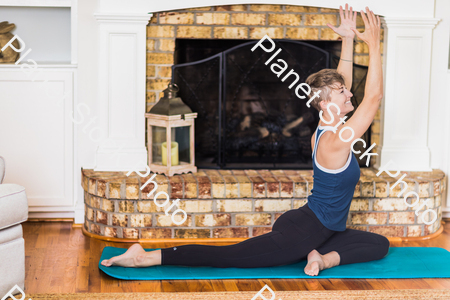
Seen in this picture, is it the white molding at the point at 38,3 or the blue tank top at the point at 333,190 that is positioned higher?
the white molding at the point at 38,3

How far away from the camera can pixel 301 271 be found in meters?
2.39

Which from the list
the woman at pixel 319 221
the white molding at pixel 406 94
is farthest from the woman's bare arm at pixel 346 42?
the white molding at pixel 406 94

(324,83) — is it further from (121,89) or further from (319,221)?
(121,89)

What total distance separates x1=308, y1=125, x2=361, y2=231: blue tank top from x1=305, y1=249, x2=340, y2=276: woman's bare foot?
14 centimetres

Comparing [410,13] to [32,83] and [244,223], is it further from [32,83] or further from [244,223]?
[32,83]

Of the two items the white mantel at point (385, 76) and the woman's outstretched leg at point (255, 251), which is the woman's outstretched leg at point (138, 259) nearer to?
the woman's outstretched leg at point (255, 251)

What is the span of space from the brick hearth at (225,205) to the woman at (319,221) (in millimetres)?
452

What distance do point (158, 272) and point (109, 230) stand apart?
26.1 inches

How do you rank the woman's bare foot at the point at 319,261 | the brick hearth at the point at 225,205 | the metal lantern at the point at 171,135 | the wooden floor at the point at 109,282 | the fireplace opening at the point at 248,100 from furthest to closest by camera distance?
the fireplace opening at the point at 248,100, the metal lantern at the point at 171,135, the brick hearth at the point at 225,205, the woman's bare foot at the point at 319,261, the wooden floor at the point at 109,282

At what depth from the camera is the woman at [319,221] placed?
7.39 feet

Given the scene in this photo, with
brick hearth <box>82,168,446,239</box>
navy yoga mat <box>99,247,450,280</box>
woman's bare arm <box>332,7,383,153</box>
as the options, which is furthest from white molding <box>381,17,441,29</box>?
navy yoga mat <box>99,247,450,280</box>

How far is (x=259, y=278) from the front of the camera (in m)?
2.32

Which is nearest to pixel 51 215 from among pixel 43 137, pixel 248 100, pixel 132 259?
pixel 43 137

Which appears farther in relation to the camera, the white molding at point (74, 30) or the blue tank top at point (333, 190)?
the white molding at point (74, 30)
